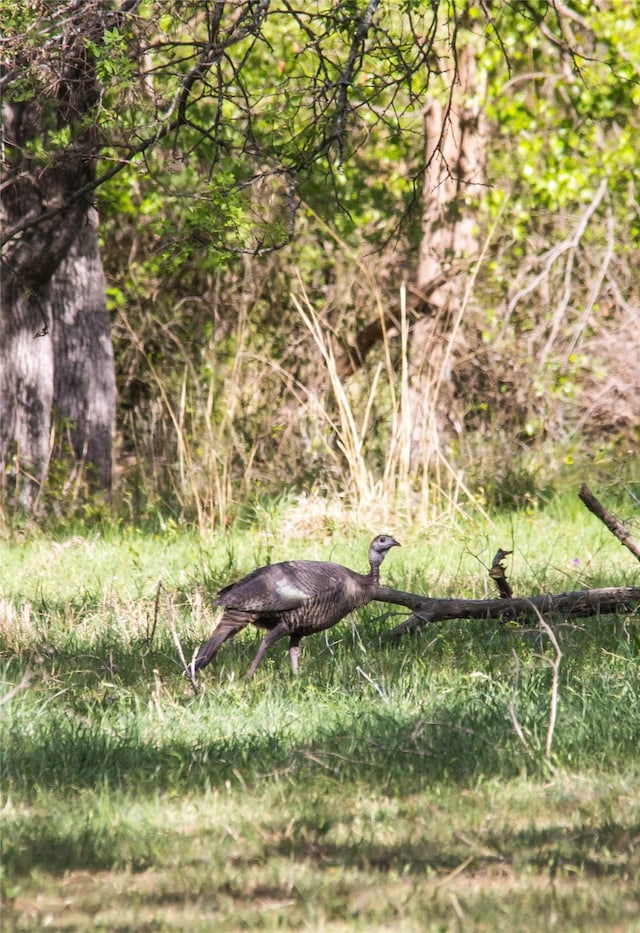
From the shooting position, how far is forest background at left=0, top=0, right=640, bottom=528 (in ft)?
34.8

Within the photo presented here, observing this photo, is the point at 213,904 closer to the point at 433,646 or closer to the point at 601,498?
the point at 433,646

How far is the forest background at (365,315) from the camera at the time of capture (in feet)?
34.8

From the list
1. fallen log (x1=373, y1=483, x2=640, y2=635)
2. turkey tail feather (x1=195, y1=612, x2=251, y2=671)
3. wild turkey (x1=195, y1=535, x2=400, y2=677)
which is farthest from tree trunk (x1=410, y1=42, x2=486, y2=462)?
turkey tail feather (x1=195, y1=612, x2=251, y2=671)

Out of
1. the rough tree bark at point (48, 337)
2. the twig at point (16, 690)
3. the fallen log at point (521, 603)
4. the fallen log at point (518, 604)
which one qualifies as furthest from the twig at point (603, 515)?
the rough tree bark at point (48, 337)

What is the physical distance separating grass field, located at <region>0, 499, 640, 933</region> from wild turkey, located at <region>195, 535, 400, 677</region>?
0.22 m

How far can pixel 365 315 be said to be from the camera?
13.6 meters

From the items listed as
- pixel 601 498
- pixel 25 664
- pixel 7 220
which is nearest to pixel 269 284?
pixel 7 220

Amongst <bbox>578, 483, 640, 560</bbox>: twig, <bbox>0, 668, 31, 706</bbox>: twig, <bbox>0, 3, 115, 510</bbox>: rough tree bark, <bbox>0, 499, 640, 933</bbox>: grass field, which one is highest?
<bbox>0, 3, 115, 510</bbox>: rough tree bark

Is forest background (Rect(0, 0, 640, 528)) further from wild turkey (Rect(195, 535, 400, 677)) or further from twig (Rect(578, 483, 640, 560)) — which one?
wild turkey (Rect(195, 535, 400, 677))

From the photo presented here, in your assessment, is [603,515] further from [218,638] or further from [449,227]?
[449,227]

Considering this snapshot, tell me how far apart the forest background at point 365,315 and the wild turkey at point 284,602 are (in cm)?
392

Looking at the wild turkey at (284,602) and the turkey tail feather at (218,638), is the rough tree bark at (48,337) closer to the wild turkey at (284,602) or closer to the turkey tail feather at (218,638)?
the wild turkey at (284,602)

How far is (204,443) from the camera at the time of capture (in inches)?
408

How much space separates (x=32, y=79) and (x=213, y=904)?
14.5ft
